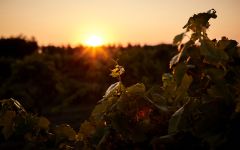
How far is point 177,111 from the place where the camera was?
56.4 inches

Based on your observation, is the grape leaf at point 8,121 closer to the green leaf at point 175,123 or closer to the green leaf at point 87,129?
the green leaf at point 87,129

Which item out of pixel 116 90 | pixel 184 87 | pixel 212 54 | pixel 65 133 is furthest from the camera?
pixel 65 133

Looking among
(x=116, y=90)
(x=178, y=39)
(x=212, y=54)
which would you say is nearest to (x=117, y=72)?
(x=116, y=90)

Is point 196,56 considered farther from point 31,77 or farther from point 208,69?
point 31,77

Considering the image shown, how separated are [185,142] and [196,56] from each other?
0.30 m

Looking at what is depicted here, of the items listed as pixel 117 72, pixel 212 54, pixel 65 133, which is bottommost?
pixel 65 133

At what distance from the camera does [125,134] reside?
1.59m

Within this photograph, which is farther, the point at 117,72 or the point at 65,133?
the point at 65,133

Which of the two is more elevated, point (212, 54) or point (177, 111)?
point (212, 54)

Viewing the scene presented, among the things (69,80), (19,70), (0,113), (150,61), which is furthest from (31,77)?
(0,113)

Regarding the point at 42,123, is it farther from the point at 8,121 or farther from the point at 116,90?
the point at 116,90

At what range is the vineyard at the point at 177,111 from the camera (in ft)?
4.40

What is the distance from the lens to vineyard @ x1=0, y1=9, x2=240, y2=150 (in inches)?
52.7

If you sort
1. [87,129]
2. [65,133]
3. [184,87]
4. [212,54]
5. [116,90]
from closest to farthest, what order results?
[212,54] → [184,87] → [116,90] → [87,129] → [65,133]
